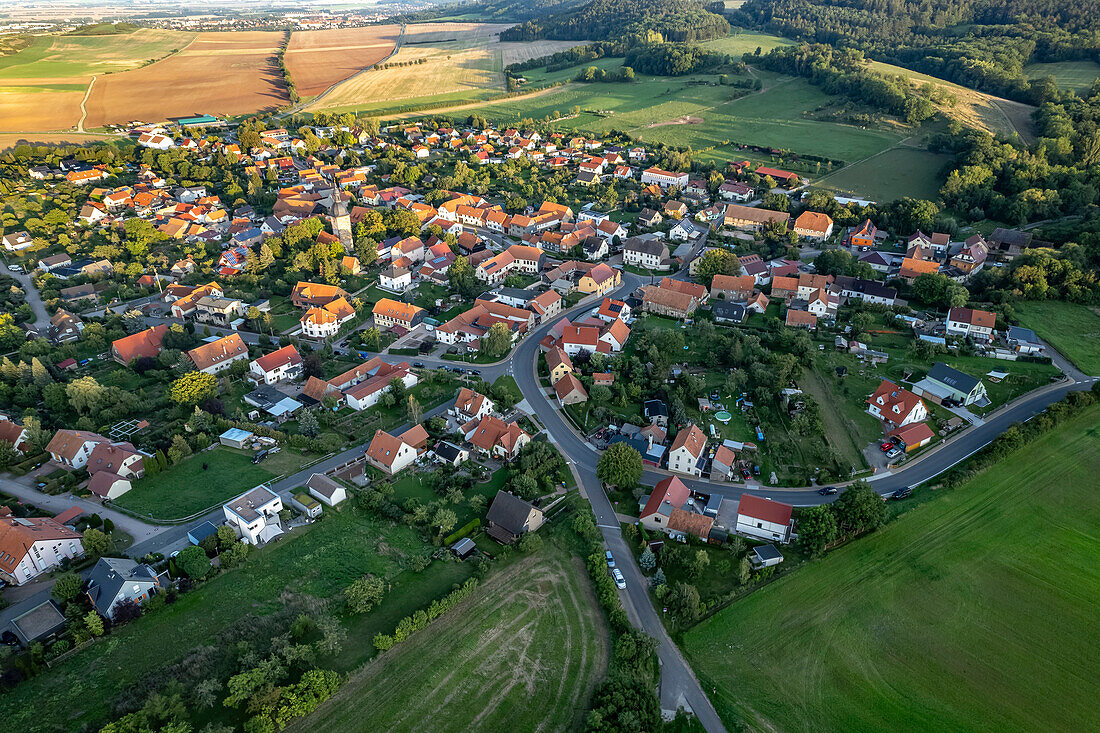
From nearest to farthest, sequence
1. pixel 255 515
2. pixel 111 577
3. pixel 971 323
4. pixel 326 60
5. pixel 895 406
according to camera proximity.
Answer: pixel 111 577 → pixel 255 515 → pixel 895 406 → pixel 971 323 → pixel 326 60

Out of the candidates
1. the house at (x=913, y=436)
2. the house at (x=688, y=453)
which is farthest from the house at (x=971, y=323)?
the house at (x=688, y=453)

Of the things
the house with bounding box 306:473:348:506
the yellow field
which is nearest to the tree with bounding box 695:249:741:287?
the house with bounding box 306:473:348:506

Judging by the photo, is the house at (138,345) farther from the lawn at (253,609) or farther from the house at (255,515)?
the lawn at (253,609)

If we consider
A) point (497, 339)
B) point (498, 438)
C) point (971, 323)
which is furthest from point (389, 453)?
point (971, 323)

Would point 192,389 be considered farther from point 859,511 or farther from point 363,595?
point 859,511

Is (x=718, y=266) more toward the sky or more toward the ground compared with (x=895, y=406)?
more toward the sky
